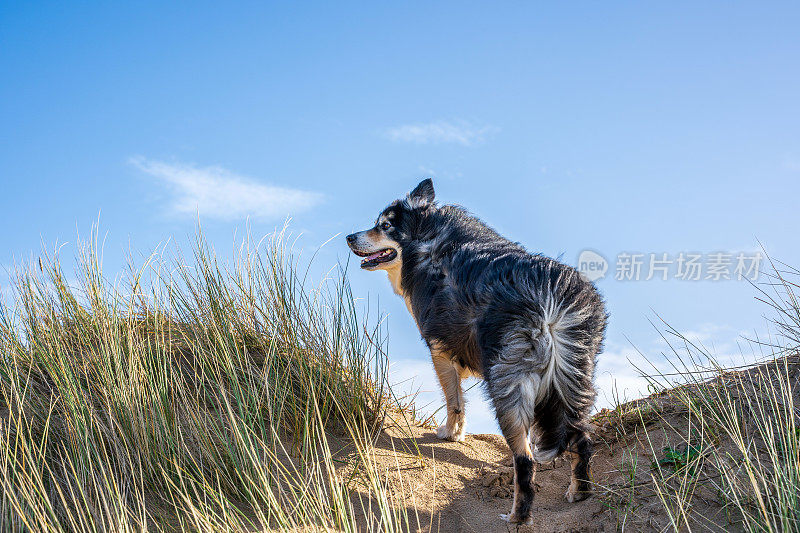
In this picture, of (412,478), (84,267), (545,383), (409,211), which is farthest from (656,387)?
(84,267)

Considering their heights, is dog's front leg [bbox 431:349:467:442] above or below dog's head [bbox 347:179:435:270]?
below

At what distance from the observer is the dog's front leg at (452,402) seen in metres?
4.89

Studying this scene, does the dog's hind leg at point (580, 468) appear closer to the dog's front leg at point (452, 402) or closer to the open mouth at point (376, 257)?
the dog's front leg at point (452, 402)

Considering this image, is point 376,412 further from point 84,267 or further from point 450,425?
point 84,267

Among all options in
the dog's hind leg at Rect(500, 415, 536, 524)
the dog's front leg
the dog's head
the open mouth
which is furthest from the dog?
the open mouth

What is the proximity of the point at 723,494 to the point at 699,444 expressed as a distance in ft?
1.70

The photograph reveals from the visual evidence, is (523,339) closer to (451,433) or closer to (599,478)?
(599,478)

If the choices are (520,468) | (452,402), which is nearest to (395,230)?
(452,402)

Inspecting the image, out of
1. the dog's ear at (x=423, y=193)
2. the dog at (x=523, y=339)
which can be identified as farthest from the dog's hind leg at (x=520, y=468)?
the dog's ear at (x=423, y=193)

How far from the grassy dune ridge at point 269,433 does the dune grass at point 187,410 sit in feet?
0.05

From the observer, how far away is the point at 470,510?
3.94 m

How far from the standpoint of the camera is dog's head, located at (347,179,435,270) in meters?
5.11

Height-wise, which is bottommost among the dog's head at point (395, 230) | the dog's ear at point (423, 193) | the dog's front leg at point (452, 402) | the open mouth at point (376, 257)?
the dog's front leg at point (452, 402)

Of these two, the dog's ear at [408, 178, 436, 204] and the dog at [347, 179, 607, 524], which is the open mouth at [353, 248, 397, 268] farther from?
the dog at [347, 179, 607, 524]
